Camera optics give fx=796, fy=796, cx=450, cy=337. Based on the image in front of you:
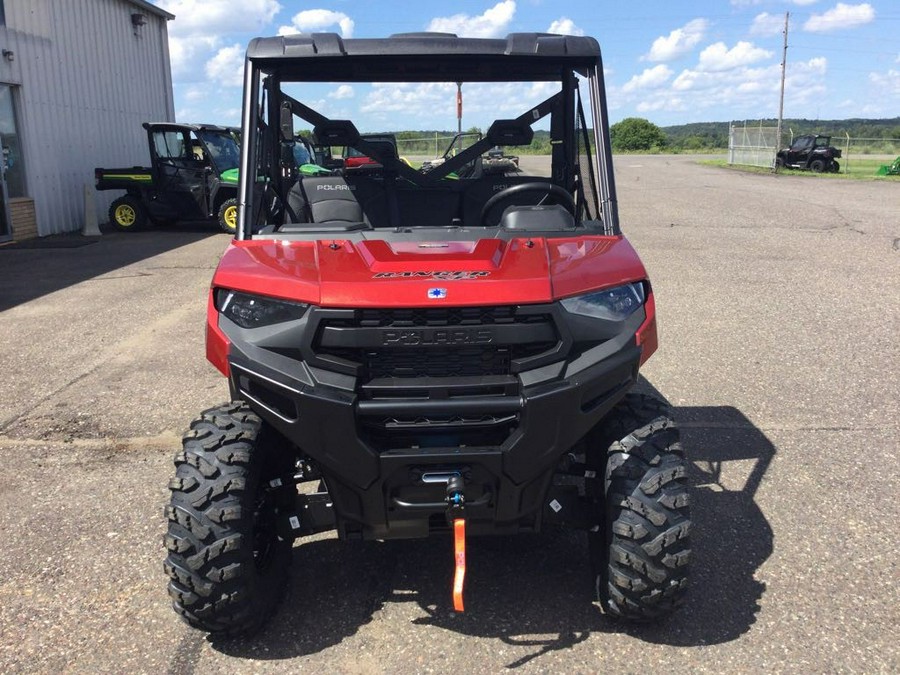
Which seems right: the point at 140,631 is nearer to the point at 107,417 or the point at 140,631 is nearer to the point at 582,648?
the point at 582,648

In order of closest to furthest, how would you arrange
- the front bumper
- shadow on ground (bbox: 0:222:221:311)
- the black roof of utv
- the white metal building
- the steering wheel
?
the front bumper < the black roof of utv < the steering wheel < shadow on ground (bbox: 0:222:221:311) < the white metal building

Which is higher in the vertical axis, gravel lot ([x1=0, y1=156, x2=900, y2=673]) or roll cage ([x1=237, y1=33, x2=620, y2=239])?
roll cage ([x1=237, y1=33, x2=620, y2=239])

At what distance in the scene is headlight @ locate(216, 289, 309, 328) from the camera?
8.83 ft

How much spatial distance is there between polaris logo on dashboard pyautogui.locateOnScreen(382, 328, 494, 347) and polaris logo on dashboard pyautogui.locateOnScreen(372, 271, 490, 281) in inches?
7.4

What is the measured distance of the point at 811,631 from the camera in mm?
2980

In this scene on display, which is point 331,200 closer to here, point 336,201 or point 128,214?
point 336,201

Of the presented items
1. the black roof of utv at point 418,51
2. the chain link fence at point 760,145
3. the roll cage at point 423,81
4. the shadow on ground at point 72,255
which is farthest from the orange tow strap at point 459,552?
the chain link fence at point 760,145

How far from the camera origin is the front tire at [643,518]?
2.75 meters

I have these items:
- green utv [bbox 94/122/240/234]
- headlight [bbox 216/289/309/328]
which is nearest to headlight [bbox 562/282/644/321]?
headlight [bbox 216/289/309/328]

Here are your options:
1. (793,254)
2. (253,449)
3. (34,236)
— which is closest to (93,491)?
(253,449)

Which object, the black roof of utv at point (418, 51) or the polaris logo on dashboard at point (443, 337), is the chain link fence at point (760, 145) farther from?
the polaris logo on dashboard at point (443, 337)

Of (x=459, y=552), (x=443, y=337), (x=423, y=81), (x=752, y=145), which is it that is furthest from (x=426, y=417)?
(x=752, y=145)

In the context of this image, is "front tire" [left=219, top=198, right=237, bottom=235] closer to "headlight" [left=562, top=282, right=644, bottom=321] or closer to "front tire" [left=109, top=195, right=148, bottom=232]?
"front tire" [left=109, top=195, right=148, bottom=232]

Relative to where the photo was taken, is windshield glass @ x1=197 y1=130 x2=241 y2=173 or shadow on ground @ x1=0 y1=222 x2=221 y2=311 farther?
windshield glass @ x1=197 y1=130 x2=241 y2=173
